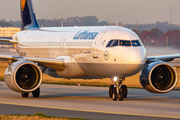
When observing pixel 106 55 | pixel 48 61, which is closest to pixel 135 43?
pixel 106 55

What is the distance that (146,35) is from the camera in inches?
4510

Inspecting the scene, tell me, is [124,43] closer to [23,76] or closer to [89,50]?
[89,50]

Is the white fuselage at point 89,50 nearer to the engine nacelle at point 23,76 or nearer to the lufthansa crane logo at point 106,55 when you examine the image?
the lufthansa crane logo at point 106,55

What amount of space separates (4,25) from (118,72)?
127 metres

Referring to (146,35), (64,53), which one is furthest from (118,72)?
(146,35)

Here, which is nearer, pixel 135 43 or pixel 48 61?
pixel 135 43

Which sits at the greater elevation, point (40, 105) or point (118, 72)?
point (118, 72)

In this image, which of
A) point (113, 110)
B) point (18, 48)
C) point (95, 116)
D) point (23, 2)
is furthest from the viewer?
point (23, 2)

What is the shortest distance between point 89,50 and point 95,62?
107 centimetres

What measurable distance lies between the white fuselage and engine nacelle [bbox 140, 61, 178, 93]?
1.91 meters

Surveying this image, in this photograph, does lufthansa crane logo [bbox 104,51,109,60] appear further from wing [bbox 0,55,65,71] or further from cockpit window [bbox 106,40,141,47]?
wing [bbox 0,55,65,71]

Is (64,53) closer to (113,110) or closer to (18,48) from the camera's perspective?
(18,48)

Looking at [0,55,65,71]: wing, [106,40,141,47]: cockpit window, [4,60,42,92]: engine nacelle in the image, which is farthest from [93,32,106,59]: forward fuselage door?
[4,60,42,92]: engine nacelle

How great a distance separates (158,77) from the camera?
931 inches
